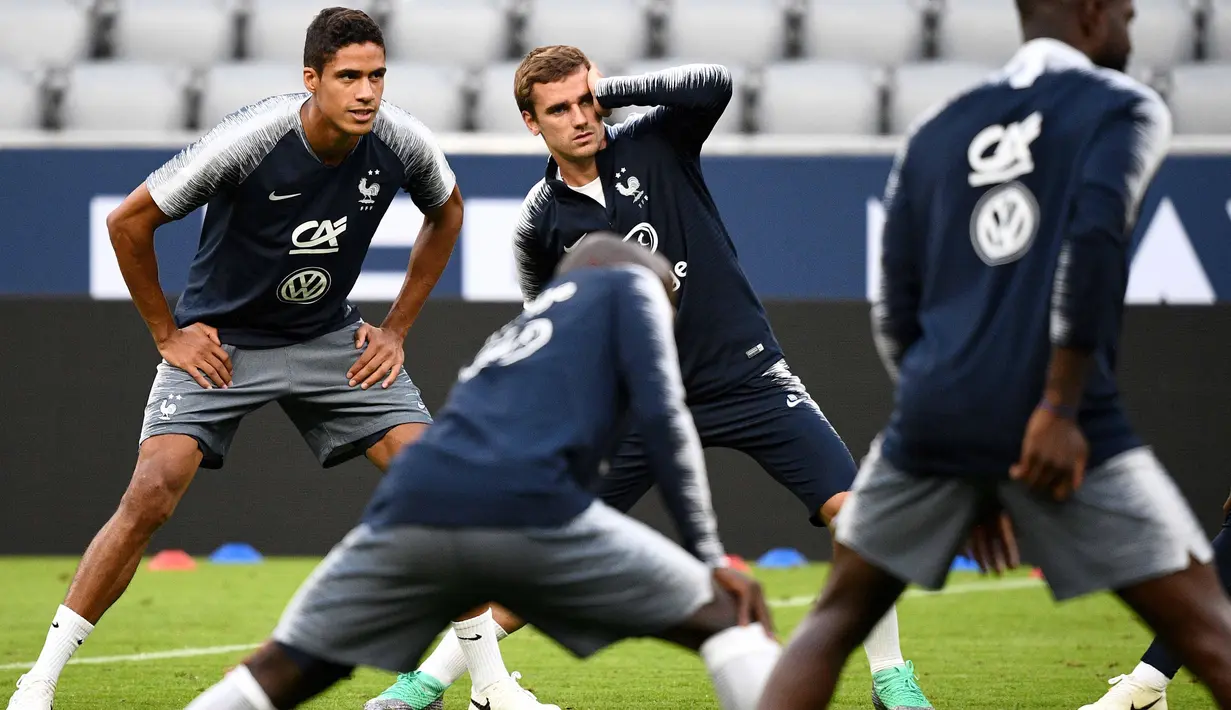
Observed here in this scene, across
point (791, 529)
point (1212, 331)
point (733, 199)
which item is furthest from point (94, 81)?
point (1212, 331)

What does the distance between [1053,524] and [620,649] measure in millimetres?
4044

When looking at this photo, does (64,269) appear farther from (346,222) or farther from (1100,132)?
(1100,132)

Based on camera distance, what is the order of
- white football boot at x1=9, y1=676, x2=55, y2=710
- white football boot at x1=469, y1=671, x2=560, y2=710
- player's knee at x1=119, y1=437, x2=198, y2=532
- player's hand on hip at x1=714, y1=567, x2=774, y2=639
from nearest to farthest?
player's hand on hip at x1=714, y1=567, x2=774, y2=639, white football boot at x1=9, y1=676, x2=55, y2=710, player's knee at x1=119, y1=437, x2=198, y2=532, white football boot at x1=469, y1=671, x2=560, y2=710

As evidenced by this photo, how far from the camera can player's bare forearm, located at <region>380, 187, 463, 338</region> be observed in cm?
606

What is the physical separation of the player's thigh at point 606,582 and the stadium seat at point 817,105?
9.00m

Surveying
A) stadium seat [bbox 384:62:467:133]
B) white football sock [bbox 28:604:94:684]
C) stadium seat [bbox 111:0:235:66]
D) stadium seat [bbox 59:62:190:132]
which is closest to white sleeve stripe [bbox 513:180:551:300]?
white football sock [bbox 28:604:94:684]

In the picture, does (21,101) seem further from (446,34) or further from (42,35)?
(446,34)

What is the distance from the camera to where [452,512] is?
10.7ft

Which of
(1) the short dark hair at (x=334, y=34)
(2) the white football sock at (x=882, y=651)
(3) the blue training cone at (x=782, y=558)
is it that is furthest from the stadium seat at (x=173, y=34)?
(2) the white football sock at (x=882, y=651)

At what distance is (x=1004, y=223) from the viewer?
339 centimetres

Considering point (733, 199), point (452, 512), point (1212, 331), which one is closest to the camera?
point (452, 512)

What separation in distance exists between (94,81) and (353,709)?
7860 millimetres

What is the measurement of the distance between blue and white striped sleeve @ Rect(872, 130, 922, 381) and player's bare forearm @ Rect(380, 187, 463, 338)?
2606 millimetres

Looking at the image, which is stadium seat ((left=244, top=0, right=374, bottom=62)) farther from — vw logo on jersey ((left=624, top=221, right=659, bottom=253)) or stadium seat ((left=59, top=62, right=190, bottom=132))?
vw logo on jersey ((left=624, top=221, right=659, bottom=253))
